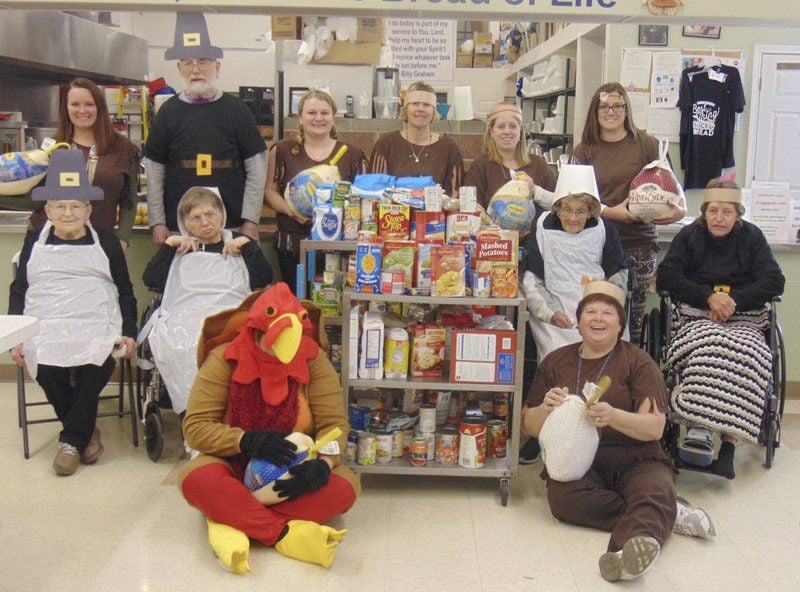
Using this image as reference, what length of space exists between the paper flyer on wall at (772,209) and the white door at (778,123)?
3.08 metres

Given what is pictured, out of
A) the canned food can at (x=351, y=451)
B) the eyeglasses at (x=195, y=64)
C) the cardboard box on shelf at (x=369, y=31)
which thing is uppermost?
the cardboard box on shelf at (x=369, y=31)

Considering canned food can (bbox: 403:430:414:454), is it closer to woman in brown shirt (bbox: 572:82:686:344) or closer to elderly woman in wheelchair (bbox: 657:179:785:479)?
elderly woman in wheelchair (bbox: 657:179:785:479)

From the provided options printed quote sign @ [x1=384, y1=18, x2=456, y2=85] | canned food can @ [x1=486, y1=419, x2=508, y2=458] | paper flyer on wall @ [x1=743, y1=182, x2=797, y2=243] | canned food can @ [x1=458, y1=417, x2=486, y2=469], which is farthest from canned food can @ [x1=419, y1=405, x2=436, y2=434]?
printed quote sign @ [x1=384, y1=18, x2=456, y2=85]

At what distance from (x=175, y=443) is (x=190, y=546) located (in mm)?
1153

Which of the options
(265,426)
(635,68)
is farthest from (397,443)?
(635,68)

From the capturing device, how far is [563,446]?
10.6ft

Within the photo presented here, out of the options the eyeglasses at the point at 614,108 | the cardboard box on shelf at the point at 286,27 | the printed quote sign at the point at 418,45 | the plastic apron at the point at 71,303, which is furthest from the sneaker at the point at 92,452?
the printed quote sign at the point at 418,45

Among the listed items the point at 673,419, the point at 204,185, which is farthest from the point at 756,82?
the point at 204,185

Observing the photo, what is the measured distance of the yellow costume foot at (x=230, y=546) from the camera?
288 cm

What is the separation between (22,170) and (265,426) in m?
1.73

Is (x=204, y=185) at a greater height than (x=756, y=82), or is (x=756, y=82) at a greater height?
(x=756, y=82)

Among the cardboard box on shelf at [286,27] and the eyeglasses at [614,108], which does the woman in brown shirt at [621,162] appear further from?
the cardboard box on shelf at [286,27]

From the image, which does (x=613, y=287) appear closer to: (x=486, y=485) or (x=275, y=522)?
(x=486, y=485)

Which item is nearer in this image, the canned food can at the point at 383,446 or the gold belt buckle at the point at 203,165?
the canned food can at the point at 383,446
